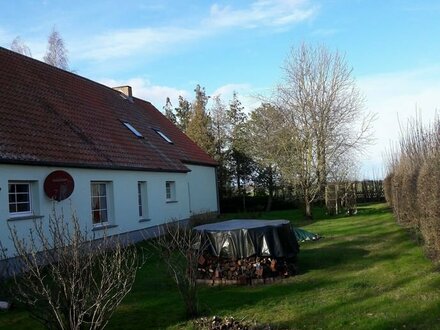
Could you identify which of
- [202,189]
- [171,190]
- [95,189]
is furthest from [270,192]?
[95,189]

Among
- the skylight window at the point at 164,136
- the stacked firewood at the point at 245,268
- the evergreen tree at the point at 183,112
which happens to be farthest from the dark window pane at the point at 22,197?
the evergreen tree at the point at 183,112

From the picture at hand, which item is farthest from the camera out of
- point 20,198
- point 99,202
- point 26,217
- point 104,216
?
point 104,216

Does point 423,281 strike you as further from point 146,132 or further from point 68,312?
point 146,132

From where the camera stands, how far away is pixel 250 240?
10.7m

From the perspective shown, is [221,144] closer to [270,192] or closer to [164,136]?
[270,192]

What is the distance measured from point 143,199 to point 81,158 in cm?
486

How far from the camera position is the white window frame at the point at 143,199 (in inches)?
757

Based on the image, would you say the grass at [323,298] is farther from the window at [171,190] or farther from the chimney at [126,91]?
the chimney at [126,91]

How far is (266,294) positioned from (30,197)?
7.04 m

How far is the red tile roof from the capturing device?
1351 centimetres

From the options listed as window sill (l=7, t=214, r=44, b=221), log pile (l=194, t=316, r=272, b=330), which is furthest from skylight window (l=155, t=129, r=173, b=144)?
log pile (l=194, t=316, r=272, b=330)

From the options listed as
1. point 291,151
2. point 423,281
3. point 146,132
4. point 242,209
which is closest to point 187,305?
point 423,281

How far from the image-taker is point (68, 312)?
5.91m

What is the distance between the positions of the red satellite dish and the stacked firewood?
4.80 metres
